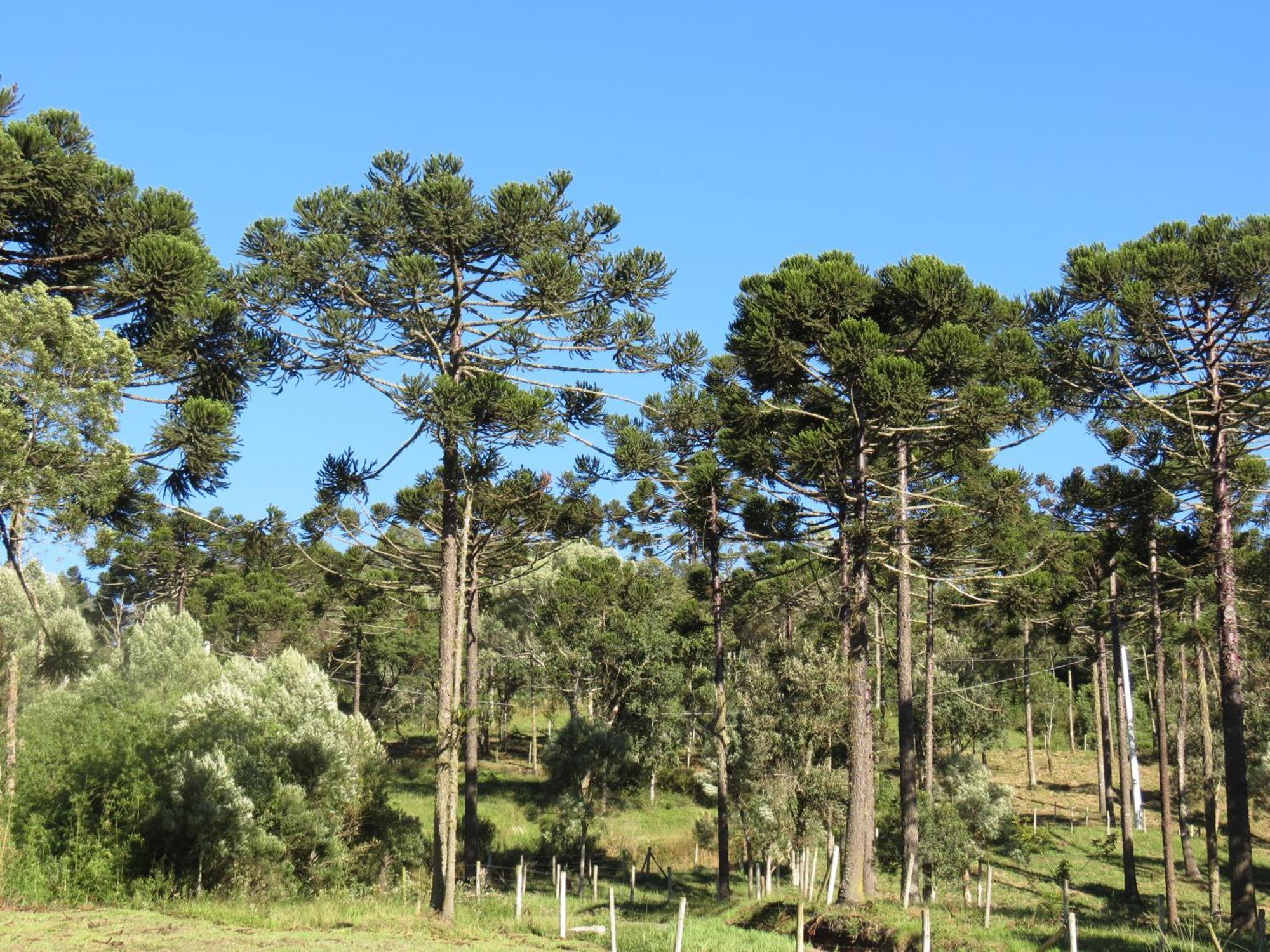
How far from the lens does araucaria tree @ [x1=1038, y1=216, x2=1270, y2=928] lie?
16641mm

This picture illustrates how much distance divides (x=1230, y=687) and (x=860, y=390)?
7138 mm

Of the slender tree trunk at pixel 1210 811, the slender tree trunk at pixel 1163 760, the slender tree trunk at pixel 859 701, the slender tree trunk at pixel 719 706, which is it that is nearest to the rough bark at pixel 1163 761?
the slender tree trunk at pixel 1163 760

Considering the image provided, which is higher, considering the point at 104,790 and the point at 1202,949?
the point at 104,790

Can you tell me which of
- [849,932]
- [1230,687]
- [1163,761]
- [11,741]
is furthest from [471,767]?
[1163,761]

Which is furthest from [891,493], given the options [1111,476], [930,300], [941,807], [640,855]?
[640,855]

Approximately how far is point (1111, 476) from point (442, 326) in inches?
564

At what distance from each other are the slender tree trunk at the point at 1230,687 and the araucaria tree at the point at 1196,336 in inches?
1.0

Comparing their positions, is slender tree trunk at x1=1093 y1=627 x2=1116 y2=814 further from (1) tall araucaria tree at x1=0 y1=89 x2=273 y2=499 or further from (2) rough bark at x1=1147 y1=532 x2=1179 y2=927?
(1) tall araucaria tree at x1=0 y1=89 x2=273 y2=499

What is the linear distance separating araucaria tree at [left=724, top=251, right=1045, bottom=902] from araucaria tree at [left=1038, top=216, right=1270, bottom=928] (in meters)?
1.09

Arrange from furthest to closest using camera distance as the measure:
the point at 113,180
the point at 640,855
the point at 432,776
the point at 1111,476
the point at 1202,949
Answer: the point at 432,776, the point at 640,855, the point at 1111,476, the point at 113,180, the point at 1202,949

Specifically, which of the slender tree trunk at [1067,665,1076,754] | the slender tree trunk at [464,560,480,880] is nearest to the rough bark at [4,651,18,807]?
the slender tree trunk at [464,560,480,880]

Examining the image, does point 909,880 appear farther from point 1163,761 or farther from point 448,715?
point 1163,761

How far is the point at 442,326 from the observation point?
56.5 feet

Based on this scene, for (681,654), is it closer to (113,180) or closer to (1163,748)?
(1163,748)
